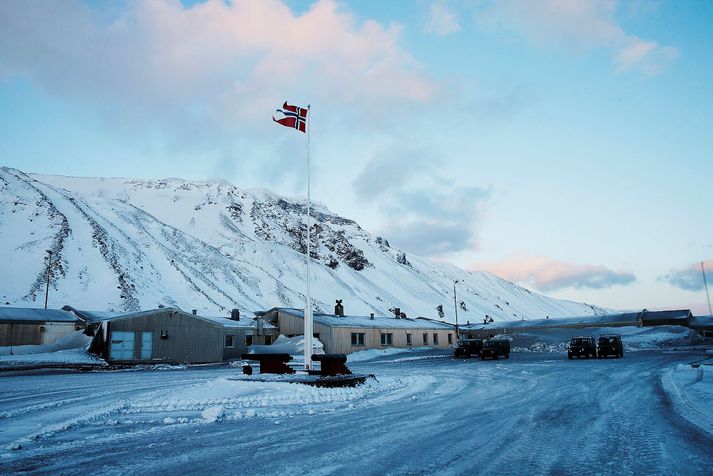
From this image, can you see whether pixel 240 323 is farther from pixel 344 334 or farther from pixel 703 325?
pixel 703 325

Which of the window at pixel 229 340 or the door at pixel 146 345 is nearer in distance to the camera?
the door at pixel 146 345

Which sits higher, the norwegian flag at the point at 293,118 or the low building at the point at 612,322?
the norwegian flag at the point at 293,118

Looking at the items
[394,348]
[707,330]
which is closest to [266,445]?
[394,348]

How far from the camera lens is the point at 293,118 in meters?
23.4

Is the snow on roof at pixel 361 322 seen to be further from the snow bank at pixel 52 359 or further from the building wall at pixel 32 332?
the building wall at pixel 32 332

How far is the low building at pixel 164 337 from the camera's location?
1577 inches

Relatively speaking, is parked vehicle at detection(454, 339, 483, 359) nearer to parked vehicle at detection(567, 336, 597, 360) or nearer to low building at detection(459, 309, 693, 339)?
parked vehicle at detection(567, 336, 597, 360)

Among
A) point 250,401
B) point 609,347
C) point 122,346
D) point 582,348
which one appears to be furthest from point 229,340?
point 250,401

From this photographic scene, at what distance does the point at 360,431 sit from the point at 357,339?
45.6 m

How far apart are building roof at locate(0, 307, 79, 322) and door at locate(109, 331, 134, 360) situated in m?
8.26

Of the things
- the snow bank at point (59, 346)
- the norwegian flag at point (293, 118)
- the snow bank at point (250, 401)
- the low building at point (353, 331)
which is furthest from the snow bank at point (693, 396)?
the snow bank at point (59, 346)

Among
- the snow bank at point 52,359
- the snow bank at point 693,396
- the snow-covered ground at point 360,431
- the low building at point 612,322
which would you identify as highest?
the low building at point 612,322

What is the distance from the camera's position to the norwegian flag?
23.2 m

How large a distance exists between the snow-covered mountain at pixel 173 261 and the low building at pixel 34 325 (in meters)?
30.3
